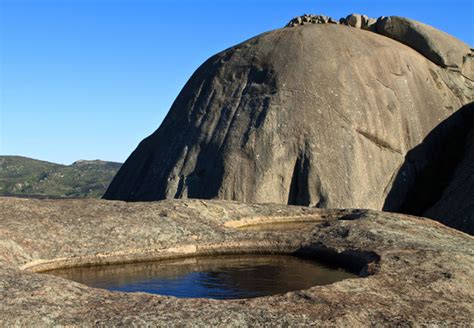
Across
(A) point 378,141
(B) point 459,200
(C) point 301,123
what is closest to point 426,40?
(A) point 378,141

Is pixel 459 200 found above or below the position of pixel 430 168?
below

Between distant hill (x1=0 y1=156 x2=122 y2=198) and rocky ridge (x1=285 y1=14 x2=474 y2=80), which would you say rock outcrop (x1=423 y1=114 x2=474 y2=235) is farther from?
distant hill (x1=0 y1=156 x2=122 y2=198)

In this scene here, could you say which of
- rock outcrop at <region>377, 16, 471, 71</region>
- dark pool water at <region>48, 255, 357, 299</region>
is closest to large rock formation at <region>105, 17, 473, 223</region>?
rock outcrop at <region>377, 16, 471, 71</region>

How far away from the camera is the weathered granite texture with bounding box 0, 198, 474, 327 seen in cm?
890

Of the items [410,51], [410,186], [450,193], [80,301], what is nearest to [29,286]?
[80,301]

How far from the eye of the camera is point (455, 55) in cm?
4056

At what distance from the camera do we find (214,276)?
13.9 metres

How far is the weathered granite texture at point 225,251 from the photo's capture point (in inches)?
350

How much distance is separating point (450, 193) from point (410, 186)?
3.55 metres

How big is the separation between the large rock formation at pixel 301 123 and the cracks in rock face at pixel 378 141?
73 millimetres

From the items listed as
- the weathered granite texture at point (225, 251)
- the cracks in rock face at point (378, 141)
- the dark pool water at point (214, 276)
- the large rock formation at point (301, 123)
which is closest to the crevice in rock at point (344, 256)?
the weathered granite texture at point (225, 251)

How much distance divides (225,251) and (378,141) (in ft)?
67.7

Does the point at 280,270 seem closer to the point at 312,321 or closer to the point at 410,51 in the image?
the point at 312,321

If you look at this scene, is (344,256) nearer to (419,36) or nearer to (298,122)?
(298,122)
